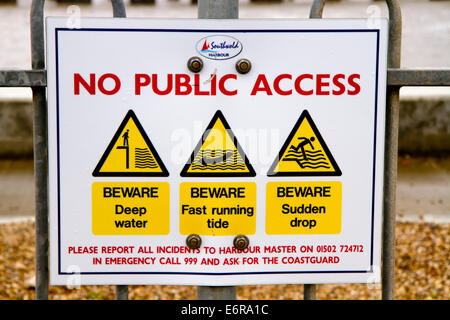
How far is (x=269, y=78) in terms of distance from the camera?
1.79 metres

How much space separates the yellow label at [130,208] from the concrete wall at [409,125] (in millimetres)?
6508

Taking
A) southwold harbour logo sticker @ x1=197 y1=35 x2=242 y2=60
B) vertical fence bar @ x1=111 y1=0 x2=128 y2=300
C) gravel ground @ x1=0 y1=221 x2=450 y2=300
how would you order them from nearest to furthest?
southwold harbour logo sticker @ x1=197 y1=35 x2=242 y2=60
vertical fence bar @ x1=111 y1=0 x2=128 y2=300
gravel ground @ x1=0 y1=221 x2=450 y2=300

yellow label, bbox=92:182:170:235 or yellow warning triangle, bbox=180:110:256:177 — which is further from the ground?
yellow warning triangle, bbox=180:110:256:177

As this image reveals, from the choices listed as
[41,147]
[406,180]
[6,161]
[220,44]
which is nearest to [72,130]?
[41,147]

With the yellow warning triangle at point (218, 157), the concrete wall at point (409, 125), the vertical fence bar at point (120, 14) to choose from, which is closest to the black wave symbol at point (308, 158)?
the yellow warning triangle at point (218, 157)

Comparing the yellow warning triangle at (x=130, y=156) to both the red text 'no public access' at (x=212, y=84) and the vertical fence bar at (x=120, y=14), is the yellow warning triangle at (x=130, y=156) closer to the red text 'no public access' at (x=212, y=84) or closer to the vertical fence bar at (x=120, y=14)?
the red text 'no public access' at (x=212, y=84)

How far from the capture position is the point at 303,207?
1842mm

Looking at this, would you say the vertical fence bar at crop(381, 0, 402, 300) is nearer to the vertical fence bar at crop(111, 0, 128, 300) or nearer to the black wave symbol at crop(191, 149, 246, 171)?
the black wave symbol at crop(191, 149, 246, 171)

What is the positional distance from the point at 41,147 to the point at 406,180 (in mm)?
6246

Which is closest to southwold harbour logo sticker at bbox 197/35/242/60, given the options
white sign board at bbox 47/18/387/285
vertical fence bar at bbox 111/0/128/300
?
white sign board at bbox 47/18/387/285

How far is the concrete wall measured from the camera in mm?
8125

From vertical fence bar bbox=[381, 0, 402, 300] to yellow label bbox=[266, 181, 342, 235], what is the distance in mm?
167

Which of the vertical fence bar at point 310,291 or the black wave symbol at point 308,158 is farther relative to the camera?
the vertical fence bar at point 310,291

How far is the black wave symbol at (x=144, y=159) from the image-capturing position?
1798 millimetres
